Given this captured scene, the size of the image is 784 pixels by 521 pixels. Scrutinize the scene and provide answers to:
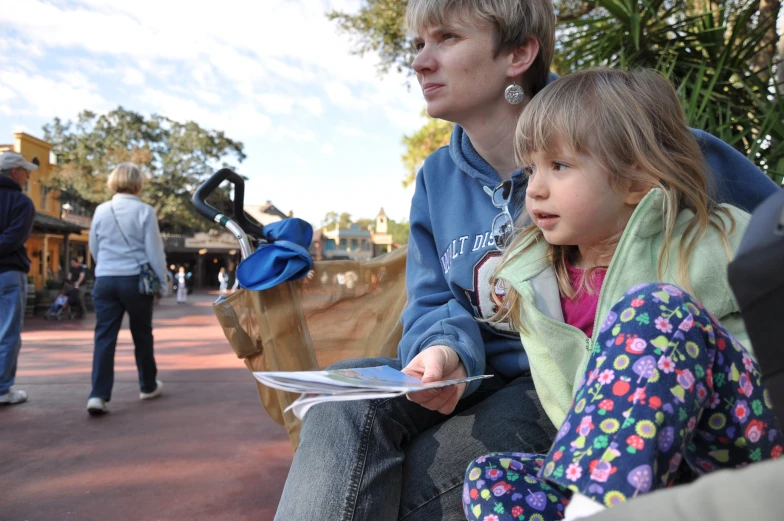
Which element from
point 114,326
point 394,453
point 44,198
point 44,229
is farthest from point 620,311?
point 44,198

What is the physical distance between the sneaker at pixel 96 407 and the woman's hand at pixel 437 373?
12.5 ft

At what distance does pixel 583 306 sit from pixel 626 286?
171 mm

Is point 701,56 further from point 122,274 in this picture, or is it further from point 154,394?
point 154,394

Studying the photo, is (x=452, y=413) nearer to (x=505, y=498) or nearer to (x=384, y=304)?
(x=505, y=498)

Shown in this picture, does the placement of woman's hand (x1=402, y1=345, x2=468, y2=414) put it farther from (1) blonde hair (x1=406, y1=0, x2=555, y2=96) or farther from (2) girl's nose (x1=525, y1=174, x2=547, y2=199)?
(1) blonde hair (x1=406, y1=0, x2=555, y2=96)

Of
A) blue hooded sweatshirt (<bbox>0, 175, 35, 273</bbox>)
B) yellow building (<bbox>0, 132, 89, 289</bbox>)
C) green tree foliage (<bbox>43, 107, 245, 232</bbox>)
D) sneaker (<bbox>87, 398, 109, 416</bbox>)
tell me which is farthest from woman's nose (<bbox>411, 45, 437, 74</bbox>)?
green tree foliage (<bbox>43, 107, 245, 232</bbox>)

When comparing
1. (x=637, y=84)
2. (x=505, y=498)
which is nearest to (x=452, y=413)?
(x=505, y=498)

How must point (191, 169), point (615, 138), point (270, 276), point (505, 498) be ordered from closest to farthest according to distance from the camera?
1. point (505, 498)
2. point (615, 138)
3. point (270, 276)
4. point (191, 169)

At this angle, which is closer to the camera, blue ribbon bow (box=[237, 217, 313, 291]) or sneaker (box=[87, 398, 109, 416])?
blue ribbon bow (box=[237, 217, 313, 291])

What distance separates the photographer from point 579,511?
2.93 feet

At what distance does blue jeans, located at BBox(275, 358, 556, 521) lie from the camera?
134 centimetres

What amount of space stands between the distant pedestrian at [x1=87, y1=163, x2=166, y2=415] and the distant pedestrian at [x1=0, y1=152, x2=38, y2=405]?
51 cm

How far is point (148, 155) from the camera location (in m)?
39.0

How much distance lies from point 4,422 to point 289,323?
300 centimetres
